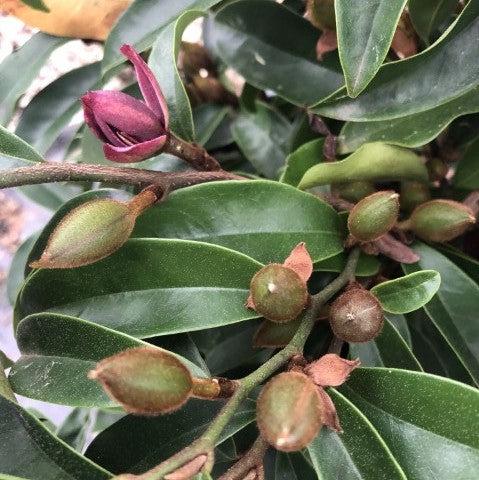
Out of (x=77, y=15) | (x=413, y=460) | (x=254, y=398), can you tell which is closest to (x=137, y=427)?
(x=254, y=398)

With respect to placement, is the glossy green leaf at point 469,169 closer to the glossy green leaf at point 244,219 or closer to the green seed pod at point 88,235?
the glossy green leaf at point 244,219

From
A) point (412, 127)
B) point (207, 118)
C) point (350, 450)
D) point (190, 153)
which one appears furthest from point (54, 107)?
point (350, 450)

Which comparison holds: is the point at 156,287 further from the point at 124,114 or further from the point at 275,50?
the point at 275,50

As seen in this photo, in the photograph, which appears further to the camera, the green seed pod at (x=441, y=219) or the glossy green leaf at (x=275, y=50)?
the glossy green leaf at (x=275, y=50)

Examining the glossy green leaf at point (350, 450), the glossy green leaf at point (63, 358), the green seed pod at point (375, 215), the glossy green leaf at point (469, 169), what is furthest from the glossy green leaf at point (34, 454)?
the glossy green leaf at point (469, 169)

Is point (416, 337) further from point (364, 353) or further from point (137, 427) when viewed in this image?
point (137, 427)

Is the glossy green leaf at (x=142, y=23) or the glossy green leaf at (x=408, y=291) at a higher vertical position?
the glossy green leaf at (x=142, y=23)
